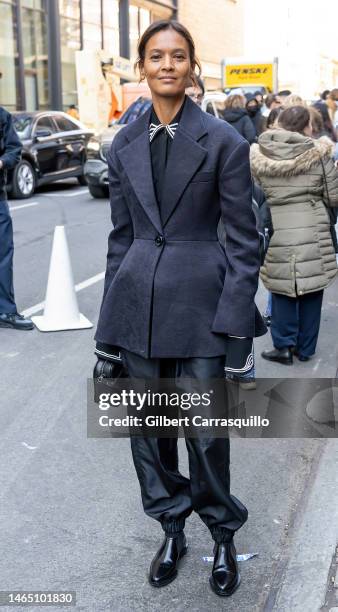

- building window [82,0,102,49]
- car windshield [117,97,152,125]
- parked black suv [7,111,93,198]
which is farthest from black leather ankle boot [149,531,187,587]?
building window [82,0,102,49]

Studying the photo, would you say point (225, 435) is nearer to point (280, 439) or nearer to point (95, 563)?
point (95, 563)

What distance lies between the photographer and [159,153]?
111 inches

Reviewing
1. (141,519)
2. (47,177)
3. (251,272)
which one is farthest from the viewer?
(47,177)

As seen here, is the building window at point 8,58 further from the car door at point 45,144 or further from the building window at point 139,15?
the car door at point 45,144

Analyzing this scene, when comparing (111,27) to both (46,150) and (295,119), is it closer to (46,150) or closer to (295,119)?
(46,150)

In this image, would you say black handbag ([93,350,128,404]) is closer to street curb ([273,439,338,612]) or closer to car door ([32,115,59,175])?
street curb ([273,439,338,612])

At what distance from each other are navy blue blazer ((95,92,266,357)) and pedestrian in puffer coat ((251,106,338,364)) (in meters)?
2.49

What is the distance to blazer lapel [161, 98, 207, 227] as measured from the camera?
2.70 m

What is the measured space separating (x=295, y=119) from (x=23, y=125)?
11641mm

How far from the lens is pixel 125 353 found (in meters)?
3.00

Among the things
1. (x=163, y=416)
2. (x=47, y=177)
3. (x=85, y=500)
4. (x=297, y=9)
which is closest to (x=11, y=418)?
(x=85, y=500)

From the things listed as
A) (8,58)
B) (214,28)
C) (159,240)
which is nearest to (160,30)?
(159,240)

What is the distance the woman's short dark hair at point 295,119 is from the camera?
5.23 metres

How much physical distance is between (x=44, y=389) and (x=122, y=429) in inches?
36.8
